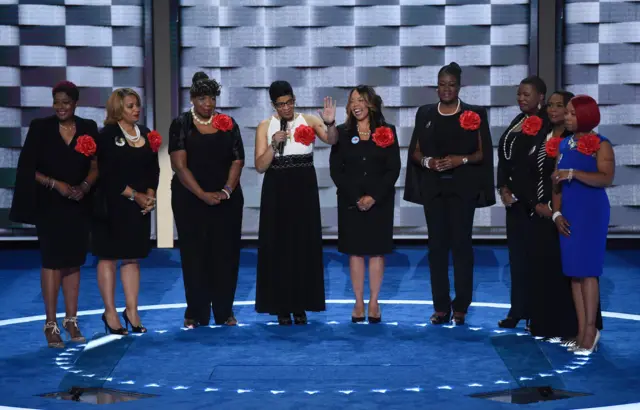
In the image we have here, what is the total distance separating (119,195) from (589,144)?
8.72ft

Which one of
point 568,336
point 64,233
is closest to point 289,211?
point 64,233

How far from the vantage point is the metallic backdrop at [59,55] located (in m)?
10.1

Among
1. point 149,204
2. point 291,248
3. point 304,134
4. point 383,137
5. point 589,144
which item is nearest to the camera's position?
point 589,144

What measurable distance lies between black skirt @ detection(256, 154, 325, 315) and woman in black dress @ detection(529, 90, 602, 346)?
135 cm

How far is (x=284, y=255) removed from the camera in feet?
21.4

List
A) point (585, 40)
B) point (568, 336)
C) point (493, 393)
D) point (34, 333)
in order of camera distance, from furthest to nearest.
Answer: point (585, 40)
point (34, 333)
point (568, 336)
point (493, 393)

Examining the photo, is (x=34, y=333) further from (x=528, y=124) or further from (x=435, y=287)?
(x=528, y=124)

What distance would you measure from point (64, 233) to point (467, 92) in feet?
17.4

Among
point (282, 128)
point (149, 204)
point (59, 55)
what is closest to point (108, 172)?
point (149, 204)

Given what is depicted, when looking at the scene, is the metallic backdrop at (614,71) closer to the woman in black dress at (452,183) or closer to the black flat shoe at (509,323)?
the woman in black dress at (452,183)

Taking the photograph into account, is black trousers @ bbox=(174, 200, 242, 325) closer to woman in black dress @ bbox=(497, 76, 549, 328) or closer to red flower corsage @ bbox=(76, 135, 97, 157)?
red flower corsage @ bbox=(76, 135, 97, 157)

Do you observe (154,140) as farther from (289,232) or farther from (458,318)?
(458,318)

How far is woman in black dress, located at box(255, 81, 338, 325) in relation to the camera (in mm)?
6473

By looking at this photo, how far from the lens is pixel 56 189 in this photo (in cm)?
574
